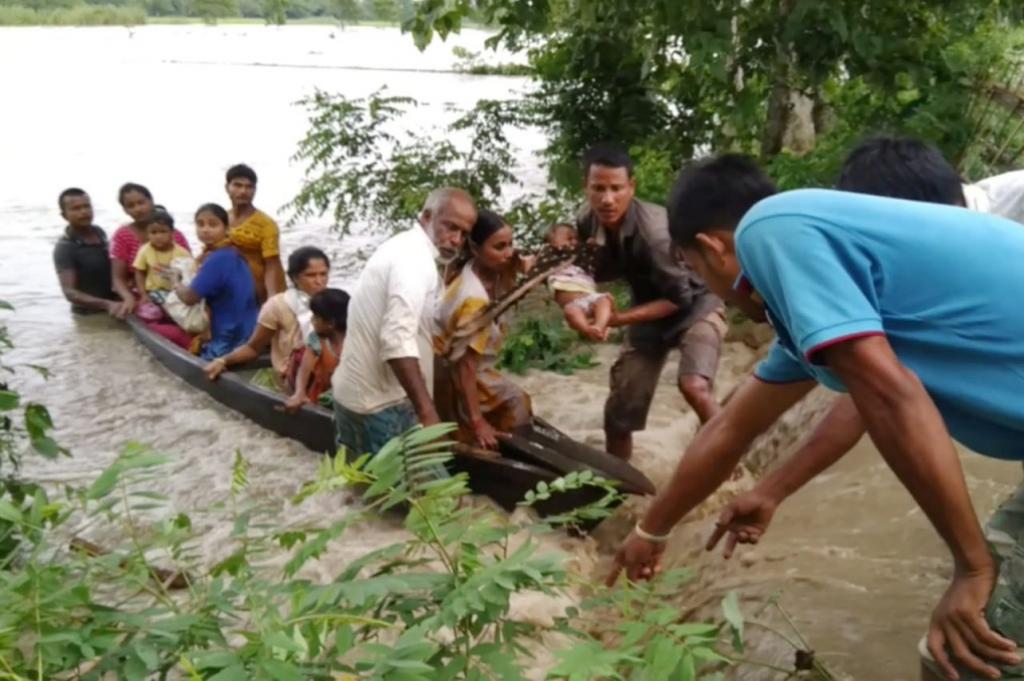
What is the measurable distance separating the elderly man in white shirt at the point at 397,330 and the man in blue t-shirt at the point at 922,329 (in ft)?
8.70

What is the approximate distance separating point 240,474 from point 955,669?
4.63ft

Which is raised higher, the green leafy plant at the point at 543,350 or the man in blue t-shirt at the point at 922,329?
the man in blue t-shirt at the point at 922,329

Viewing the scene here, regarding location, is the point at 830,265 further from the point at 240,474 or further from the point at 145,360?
the point at 145,360

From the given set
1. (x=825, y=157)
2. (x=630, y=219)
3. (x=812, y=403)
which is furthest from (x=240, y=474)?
(x=825, y=157)

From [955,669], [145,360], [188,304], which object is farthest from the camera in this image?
[145,360]

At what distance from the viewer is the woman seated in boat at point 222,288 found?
271 inches

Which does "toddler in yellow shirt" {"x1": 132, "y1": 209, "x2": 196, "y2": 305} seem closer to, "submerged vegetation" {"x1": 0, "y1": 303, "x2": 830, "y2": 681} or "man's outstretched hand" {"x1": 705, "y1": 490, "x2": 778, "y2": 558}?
"submerged vegetation" {"x1": 0, "y1": 303, "x2": 830, "y2": 681}

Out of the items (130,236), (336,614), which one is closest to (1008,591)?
(336,614)

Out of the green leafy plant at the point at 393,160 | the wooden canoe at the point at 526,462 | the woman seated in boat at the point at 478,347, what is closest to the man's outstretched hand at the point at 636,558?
the wooden canoe at the point at 526,462

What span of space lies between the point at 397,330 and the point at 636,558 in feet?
6.80

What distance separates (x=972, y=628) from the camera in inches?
66.8

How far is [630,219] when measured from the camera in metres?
4.48

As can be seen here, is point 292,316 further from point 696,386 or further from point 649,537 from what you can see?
point 649,537

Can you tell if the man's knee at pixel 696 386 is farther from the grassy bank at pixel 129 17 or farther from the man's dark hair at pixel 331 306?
the grassy bank at pixel 129 17
